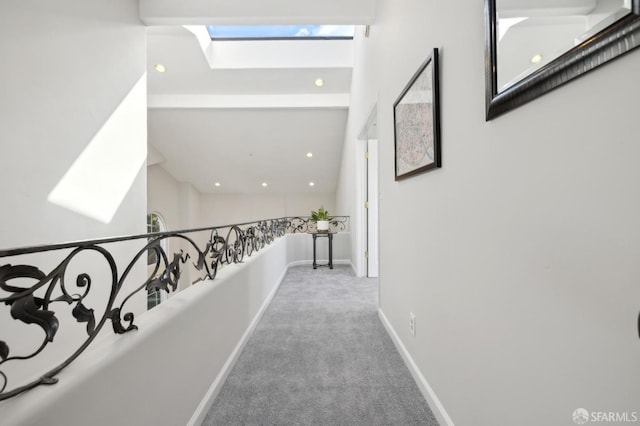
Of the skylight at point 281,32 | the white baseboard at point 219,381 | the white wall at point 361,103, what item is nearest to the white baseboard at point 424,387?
the white baseboard at point 219,381

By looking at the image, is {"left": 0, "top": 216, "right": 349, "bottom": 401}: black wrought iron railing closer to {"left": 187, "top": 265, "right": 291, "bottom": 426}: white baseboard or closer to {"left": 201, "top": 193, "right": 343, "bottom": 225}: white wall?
{"left": 187, "top": 265, "right": 291, "bottom": 426}: white baseboard

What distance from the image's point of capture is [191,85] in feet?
16.6

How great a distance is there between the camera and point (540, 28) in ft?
2.37

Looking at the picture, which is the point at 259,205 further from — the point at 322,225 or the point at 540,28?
the point at 540,28

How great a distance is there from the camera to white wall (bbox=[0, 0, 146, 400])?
175 cm

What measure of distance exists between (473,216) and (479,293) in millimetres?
274

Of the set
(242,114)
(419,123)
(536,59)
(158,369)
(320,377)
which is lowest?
(320,377)

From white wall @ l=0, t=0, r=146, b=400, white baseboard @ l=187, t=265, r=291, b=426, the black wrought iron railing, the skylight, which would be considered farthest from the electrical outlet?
the skylight

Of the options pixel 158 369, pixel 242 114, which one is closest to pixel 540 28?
pixel 158 369

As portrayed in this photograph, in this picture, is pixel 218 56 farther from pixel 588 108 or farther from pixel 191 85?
pixel 588 108

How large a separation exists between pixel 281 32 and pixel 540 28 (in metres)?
4.39

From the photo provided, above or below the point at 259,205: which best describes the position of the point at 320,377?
below

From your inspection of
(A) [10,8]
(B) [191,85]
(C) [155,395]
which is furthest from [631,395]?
(B) [191,85]

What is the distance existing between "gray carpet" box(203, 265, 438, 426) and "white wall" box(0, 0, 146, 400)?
1.18m
